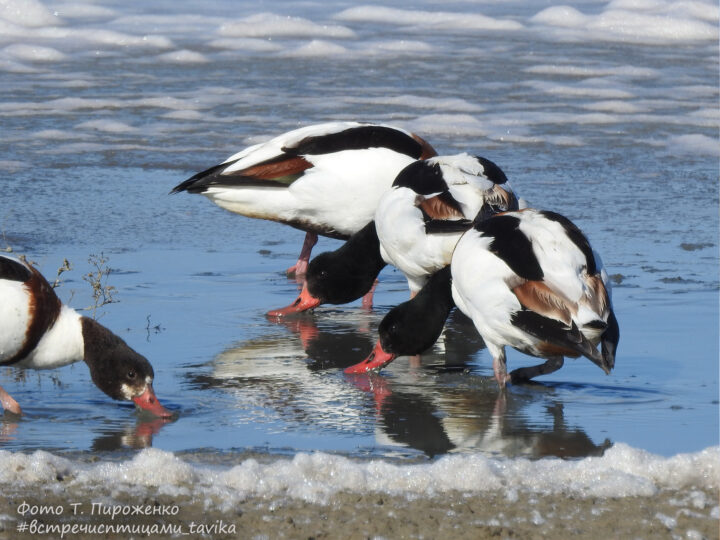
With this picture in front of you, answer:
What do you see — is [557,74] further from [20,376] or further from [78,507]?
[78,507]

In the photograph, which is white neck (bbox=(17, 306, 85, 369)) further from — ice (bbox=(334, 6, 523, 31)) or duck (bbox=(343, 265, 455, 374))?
ice (bbox=(334, 6, 523, 31))

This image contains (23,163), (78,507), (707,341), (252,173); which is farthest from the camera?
(23,163)

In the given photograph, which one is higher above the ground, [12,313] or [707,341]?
[12,313]

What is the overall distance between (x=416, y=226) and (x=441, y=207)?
0.16 meters

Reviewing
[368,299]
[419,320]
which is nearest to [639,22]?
[368,299]

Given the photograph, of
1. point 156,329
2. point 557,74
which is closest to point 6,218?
point 156,329

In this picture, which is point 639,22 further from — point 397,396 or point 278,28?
point 397,396

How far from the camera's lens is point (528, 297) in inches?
207

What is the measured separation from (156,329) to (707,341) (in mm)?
2696

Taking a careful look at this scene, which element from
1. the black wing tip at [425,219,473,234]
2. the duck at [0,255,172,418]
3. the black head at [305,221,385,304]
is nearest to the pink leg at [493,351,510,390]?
the black wing tip at [425,219,473,234]

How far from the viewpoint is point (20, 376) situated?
557 centimetres

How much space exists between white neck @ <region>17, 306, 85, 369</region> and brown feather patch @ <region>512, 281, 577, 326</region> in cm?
183

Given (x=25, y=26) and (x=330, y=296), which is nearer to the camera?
(x=330, y=296)

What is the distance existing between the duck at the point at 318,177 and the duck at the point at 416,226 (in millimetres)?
434
